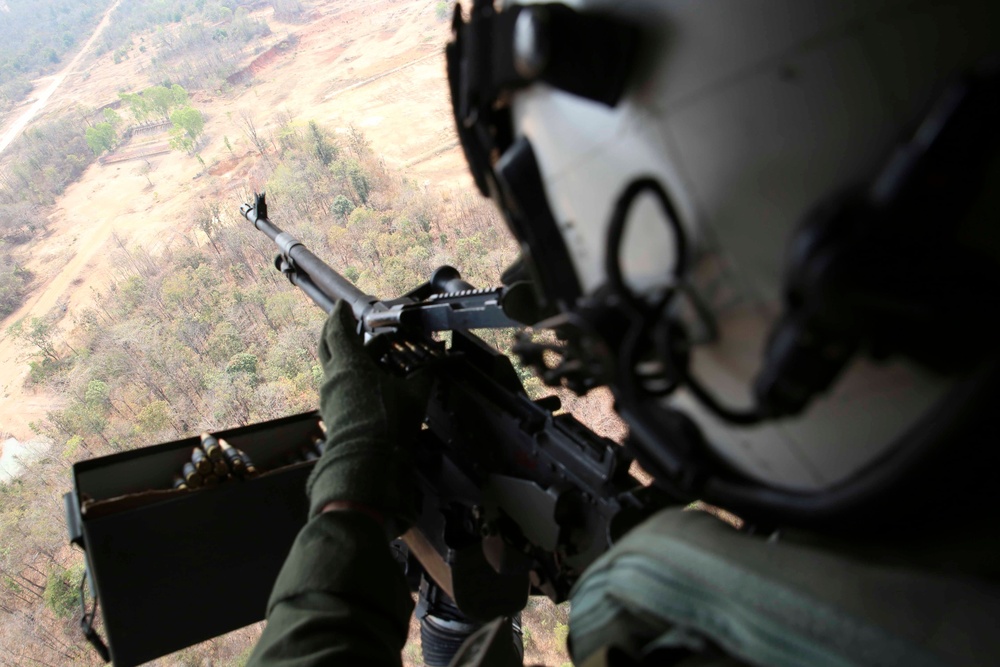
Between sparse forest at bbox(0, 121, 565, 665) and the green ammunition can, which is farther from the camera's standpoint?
sparse forest at bbox(0, 121, 565, 665)

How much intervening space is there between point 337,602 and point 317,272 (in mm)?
1249

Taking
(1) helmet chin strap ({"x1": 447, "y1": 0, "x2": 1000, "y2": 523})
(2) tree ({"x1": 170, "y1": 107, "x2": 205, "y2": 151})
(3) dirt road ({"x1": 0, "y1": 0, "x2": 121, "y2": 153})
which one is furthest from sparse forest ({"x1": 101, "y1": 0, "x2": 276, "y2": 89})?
(1) helmet chin strap ({"x1": 447, "y1": 0, "x2": 1000, "y2": 523})

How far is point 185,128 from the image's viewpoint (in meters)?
7.75

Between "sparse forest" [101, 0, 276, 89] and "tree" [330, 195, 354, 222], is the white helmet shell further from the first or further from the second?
"sparse forest" [101, 0, 276, 89]

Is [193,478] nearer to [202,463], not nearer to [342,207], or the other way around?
[202,463]

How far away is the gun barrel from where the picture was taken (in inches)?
68.9

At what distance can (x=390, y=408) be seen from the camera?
4.49 ft

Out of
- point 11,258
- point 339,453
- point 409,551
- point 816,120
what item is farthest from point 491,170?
point 11,258

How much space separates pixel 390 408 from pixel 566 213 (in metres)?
0.82

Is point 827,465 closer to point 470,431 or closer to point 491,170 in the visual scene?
point 491,170

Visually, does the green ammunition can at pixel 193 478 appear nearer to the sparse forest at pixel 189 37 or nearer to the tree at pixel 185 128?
the tree at pixel 185 128

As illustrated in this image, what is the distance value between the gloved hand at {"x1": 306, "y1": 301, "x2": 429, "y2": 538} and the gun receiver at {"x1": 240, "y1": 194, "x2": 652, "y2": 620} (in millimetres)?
85

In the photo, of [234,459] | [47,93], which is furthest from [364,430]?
[47,93]

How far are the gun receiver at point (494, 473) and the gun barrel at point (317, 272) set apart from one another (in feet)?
0.09
